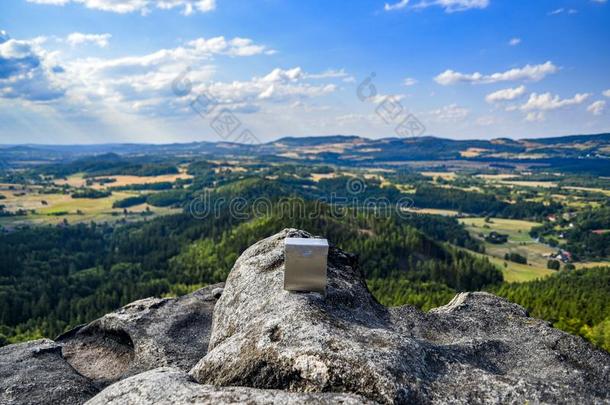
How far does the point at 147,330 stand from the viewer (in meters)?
25.6

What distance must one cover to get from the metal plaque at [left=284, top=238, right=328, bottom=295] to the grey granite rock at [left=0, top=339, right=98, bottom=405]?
Result: 33.9ft

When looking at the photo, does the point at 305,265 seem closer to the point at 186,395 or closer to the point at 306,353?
the point at 306,353

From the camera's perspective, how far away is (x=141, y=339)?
2467 centimetres

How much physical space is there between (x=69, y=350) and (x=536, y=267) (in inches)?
7337

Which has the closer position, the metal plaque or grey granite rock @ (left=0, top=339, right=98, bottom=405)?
the metal plaque

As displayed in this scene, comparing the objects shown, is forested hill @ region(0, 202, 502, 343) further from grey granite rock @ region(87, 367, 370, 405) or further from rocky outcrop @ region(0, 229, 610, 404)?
grey granite rock @ region(87, 367, 370, 405)

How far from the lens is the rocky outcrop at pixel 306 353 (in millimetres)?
13320

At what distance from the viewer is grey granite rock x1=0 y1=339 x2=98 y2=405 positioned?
18734 millimetres

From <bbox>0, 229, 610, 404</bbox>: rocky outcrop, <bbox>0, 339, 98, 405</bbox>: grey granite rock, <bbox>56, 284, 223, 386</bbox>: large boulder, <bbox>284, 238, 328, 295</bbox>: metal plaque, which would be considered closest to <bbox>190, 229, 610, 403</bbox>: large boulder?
<bbox>0, 229, 610, 404</bbox>: rocky outcrop

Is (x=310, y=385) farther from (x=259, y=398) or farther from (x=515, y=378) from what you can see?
(x=515, y=378)

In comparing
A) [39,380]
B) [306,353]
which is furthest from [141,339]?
[306,353]

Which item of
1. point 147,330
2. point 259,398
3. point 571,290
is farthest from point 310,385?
point 571,290

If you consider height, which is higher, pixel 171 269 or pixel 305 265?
pixel 305 265

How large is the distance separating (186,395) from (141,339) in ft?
43.5
